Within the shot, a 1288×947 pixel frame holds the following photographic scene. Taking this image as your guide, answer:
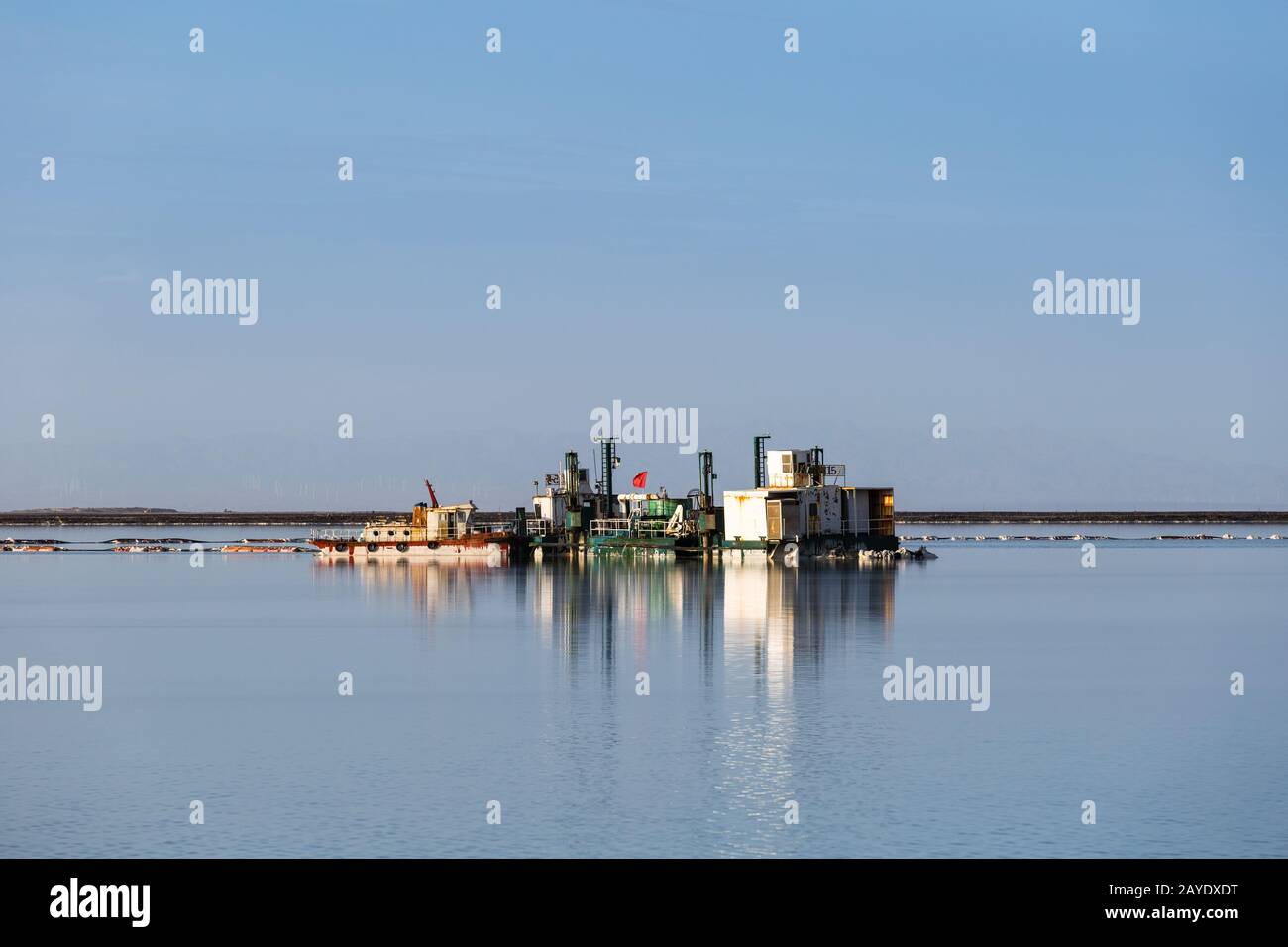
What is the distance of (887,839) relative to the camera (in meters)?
32.4

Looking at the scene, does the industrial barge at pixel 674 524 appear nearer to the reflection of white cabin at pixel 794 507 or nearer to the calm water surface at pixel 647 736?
the reflection of white cabin at pixel 794 507

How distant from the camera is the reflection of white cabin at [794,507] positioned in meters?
164

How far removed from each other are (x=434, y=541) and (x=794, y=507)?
46669 millimetres

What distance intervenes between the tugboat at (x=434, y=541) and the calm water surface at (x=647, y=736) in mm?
89563

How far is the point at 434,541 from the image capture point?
18650 centimetres

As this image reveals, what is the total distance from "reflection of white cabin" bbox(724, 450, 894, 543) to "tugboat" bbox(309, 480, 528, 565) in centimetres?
2792

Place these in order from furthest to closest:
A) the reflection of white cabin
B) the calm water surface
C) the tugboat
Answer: the tugboat
the reflection of white cabin
the calm water surface

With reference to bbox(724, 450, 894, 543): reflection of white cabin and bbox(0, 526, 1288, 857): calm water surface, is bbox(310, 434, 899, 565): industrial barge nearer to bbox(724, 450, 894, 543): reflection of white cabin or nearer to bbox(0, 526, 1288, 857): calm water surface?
bbox(724, 450, 894, 543): reflection of white cabin

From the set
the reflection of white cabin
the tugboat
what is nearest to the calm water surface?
the reflection of white cabin

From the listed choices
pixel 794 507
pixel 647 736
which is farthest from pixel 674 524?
pixel 647 736

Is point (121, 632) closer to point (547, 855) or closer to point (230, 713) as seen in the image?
point (230, 713)

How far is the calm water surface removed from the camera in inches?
1307

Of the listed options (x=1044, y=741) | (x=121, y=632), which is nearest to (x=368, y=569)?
(x=121, y=632)
